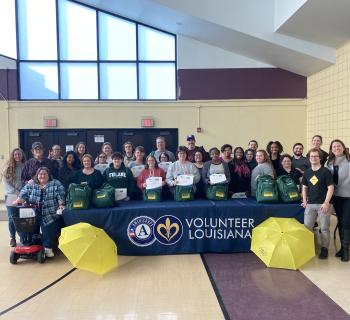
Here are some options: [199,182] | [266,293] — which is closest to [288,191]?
[199,182]

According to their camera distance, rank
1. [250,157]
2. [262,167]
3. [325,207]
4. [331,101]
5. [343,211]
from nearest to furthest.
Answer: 1. [325,207]
2. [343,211]
3. [262,167]
4. [250,157]
5. [331,101]

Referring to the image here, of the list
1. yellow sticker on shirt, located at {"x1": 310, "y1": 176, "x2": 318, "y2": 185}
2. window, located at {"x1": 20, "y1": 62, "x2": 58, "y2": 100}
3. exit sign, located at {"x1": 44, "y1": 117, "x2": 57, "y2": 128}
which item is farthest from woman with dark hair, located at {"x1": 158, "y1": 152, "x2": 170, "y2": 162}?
window, located at {"x1": 20, "y1": 62, "x2": 58, "y2": 100}

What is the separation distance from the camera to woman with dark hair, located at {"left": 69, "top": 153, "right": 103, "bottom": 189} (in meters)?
4.33

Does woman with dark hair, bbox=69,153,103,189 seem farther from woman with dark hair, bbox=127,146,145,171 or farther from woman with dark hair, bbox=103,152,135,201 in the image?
woman with dark hair, bbox=127,146,145,171

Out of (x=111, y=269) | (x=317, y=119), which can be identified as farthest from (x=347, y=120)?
(x=111, y=269)

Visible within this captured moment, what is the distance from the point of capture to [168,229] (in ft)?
13.5

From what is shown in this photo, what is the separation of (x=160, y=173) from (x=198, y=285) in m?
1.74

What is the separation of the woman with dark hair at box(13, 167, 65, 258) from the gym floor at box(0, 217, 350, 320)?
30 cm

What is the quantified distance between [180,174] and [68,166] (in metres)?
1.64

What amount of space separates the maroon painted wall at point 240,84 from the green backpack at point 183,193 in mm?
4281

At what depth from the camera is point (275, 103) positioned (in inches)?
325

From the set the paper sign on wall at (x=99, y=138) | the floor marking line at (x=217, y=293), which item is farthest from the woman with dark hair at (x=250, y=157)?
the paper sign on wall at (x=99, y=138)

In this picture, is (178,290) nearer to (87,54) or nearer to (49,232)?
(49,232)

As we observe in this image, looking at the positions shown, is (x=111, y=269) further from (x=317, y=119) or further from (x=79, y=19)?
(x=79, y=19)
